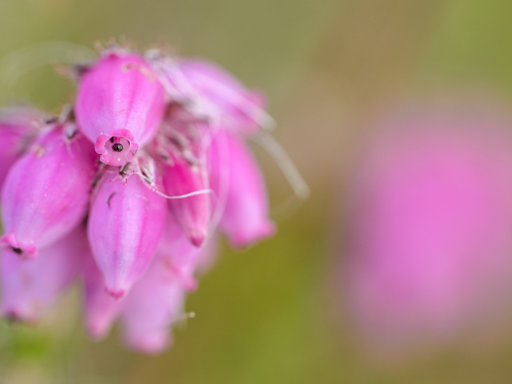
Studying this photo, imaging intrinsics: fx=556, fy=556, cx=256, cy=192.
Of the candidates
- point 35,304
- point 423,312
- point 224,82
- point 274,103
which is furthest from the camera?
point 274,103

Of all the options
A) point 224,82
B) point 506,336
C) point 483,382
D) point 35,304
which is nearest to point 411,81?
point 506,336

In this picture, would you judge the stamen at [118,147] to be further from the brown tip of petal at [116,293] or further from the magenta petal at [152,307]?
the magenta petal at [152,307]

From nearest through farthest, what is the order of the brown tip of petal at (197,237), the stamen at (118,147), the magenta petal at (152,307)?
the stamen at (118,147) → the brown tip of petal at (197,237) → the magenta petal at (152,307)

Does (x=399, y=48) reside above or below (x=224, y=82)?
above

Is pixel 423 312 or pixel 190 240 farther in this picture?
pixel 423 312

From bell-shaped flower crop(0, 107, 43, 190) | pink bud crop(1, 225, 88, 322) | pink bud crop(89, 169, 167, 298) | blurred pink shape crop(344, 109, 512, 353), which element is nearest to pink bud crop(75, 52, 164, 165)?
pink bud crop(89, 169, 167, 298)

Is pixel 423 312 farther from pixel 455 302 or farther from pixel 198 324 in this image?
pixel 198 324

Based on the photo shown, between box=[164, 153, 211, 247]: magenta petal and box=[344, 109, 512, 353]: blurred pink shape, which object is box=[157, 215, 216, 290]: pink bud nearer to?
box=[164, 153, 211, 247]: magenta petal

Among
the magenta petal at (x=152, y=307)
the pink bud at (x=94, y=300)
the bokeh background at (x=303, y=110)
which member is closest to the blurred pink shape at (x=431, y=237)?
the bokeh background at (x=303, y=110)
